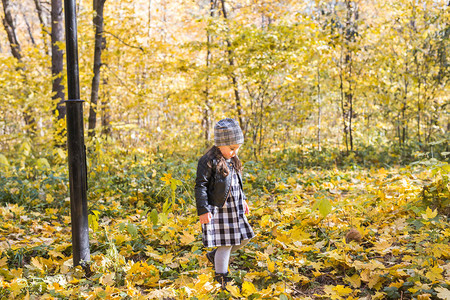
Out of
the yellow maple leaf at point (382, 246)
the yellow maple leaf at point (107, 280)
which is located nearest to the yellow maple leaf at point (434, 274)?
the yellow maple leaf at point (382, 246)

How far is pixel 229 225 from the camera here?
2.84 metres

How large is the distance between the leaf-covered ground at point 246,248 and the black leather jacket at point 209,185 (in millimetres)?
525

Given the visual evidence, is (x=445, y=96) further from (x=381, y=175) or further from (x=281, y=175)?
(x=281, y=175)

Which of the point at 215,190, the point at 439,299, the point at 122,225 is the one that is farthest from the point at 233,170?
the point at 439,299

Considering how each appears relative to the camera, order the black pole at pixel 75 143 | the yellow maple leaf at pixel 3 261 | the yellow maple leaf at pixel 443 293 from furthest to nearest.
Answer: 1. the yellow maple leaf at pixel 3 261
2. the black pole at pixel 75 143
3. the yellow maple leaf at pixel 443 293

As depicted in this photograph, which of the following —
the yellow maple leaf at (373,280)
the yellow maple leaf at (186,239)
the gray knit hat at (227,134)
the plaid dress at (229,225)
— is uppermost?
the gray knit hat at (227,134)

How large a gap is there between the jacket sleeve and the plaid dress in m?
0.11

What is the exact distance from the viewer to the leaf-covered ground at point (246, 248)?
2.55 m

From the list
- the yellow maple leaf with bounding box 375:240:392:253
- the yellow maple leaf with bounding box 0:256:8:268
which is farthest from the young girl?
the yellow maple leaf with bounding box 0:256:8:268

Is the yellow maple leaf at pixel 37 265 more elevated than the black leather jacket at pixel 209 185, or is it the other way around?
the black leather jacket at pixel 209 185

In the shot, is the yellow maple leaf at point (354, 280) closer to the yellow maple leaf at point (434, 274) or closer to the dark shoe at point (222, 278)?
the yellow maple leaf at point (434, 274)

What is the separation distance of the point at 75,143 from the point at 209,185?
3.59 ft

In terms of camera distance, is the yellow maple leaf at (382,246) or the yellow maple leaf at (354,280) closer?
the yellow maple leaf at (354,280)

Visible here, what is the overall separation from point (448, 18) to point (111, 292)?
8.12m
